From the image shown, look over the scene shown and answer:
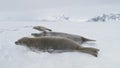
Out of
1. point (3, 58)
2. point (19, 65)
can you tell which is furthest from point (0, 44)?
point (19, 65)

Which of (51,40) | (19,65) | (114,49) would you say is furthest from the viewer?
(114,49)

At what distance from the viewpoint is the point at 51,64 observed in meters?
3.69

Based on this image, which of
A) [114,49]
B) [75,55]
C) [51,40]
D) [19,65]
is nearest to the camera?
[19,65]

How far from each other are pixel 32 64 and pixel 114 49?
5.88 feet

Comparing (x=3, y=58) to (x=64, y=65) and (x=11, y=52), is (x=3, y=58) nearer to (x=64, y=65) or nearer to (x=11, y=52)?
(x=11, y=52)

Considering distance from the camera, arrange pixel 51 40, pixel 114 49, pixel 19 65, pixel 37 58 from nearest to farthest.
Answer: pixel 19 65
pixel 37 58
pixel 51 40
pixel 114 49

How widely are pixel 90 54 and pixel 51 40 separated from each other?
70cm

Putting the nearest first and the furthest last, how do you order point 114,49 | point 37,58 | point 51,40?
point 37,58
point 51,40
point 114,49

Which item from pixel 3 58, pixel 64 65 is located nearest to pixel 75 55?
pixel 64 65

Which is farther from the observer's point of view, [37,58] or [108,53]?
[108,53]

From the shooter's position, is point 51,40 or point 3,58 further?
point 51,40

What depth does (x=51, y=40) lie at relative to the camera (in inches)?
176

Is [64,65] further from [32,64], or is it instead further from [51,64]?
[32,64]

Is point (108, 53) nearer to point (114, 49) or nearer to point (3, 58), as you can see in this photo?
point (114, 49)
